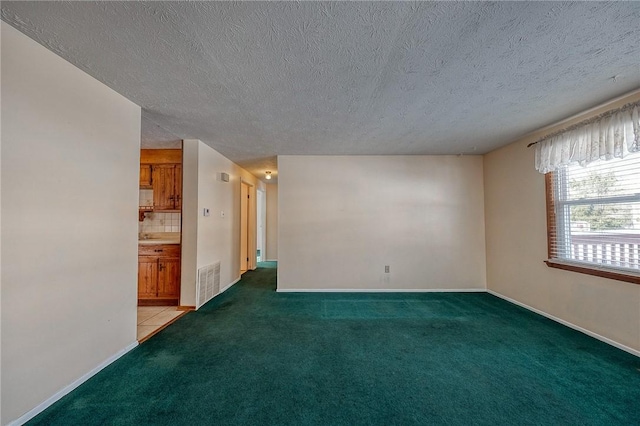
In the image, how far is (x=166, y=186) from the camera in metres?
4.04

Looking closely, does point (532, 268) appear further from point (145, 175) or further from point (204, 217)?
point (145, 175)

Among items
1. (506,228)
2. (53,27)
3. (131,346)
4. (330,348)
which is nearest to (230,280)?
(131,346)

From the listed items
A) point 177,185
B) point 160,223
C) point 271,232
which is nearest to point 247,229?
point 271,232

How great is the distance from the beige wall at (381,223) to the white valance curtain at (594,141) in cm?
140

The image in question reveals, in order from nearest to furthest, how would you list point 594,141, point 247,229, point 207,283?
1. point 594,141
2. point 207,283
3. point 247,229

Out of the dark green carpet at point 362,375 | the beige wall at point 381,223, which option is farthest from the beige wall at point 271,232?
the dark green carpet at point 362,375

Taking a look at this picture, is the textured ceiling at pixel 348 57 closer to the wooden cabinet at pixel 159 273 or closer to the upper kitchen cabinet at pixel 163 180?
the upper kitchen cabinet at pixel 163 180

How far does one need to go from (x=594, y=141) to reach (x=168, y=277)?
5.38 metres

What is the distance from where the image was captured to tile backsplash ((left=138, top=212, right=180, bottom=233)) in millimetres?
4262

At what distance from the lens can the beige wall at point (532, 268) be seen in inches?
95.2

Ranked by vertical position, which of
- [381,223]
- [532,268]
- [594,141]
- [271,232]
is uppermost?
[594,141]

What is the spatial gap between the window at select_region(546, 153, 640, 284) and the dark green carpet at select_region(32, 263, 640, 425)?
785mm

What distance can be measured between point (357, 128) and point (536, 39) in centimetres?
177

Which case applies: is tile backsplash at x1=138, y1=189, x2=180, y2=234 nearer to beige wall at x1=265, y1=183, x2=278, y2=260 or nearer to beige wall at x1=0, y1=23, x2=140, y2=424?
beige wall at x1=0, y1=23, x2=140, y2=424
